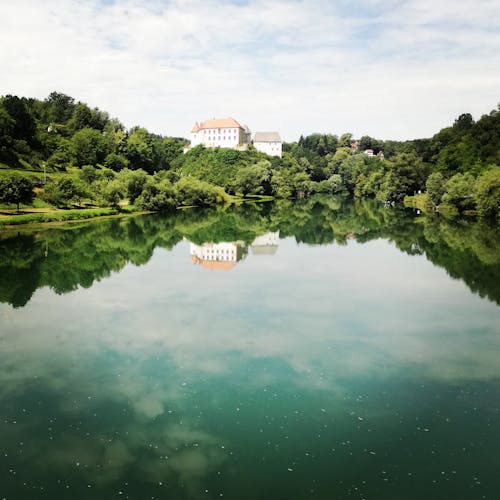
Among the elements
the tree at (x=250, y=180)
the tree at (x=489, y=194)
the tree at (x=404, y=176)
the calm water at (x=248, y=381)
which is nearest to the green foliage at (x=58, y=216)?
the calm water at (x=248, y=381)

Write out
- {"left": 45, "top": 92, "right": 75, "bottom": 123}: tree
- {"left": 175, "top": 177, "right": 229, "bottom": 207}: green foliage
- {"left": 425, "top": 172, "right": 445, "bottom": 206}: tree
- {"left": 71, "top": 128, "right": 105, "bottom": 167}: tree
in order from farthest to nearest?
{"left": 45, "top": 92, "right": 75, "bottom": 123}: tree < {"left": 71, "top": 128, "right": 105, "bottom": 167}: tree < {"left": 175, "top": 177, "right": 229, "bottom": 207}: green foliage < {"left": 425, "top": 172, "right": 445, "bottom": 206}: tree

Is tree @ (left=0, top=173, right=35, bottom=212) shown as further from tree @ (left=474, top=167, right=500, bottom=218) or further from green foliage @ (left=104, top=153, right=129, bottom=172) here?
tree @ (left=474, top=167, right=500, bottom=218)

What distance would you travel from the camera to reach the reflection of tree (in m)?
29.6

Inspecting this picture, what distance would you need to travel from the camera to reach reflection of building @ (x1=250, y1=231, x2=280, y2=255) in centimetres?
4011

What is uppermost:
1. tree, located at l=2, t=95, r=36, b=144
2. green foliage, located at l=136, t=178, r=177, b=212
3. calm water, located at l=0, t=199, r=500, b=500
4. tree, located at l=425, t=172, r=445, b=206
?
tree, located at l=2, t=95, r=36, b=144

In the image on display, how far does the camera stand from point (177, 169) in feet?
371

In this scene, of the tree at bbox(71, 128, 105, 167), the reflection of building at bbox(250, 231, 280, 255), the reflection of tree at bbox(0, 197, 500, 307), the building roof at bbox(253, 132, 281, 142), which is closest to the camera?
the reflection of tree at bbox(0, 197, 500, 307)

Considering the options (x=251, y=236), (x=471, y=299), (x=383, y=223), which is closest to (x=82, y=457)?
(x=471, y=299)

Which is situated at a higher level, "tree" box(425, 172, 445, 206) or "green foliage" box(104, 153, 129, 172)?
"green foliage" box(104, 153, 129, 172)

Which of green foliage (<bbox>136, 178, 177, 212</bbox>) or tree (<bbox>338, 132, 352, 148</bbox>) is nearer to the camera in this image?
green foliage (<bbox>136, 178, 177, 212</bbox>)

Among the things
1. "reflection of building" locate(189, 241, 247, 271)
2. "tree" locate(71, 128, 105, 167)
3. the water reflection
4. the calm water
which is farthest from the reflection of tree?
"tree" locate(71, 128, 105, 167)

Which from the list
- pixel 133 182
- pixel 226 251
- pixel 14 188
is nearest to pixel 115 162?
pixel 133 182

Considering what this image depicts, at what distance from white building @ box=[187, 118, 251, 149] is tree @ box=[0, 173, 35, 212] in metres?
76.5

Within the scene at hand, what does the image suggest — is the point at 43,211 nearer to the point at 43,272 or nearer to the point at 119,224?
the point at 119,224
